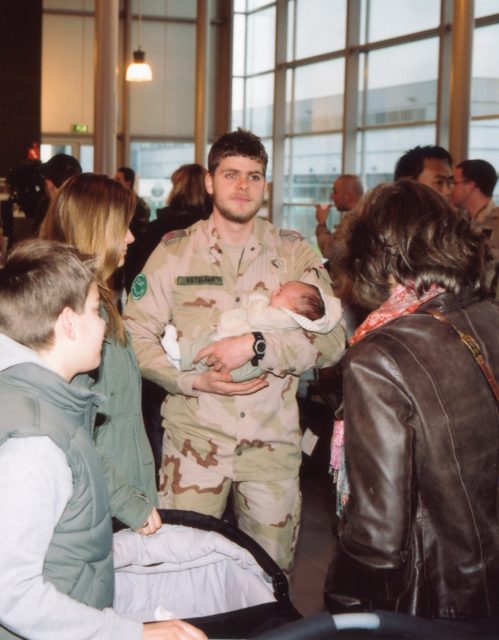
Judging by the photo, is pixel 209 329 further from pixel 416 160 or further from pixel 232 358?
pixel 416 160

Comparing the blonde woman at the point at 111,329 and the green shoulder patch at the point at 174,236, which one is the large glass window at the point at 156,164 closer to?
the green shoulder patch at the point at 174,236

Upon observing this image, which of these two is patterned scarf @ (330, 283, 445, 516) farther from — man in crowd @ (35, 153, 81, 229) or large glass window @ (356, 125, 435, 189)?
large glass window @ (356, 125, 435, 189)

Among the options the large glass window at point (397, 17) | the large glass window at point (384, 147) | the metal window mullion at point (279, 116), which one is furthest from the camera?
the metal window mullion at point (279, 116)

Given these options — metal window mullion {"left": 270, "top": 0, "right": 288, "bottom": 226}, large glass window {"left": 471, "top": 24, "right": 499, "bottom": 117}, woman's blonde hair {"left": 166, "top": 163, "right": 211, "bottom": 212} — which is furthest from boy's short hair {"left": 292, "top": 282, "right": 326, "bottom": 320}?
metal window mullion {"left": 270, "top": 0, "right": 288, "bottom": 226}

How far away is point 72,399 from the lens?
1.54 meters

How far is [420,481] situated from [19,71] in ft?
37.7

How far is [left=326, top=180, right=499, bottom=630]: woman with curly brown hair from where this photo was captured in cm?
167

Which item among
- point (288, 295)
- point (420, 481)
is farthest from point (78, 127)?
point (420, 481)

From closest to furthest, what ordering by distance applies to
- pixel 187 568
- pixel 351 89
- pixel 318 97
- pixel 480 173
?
1. pixel 187 568
2. pixel 480 173
3. pixel 351 89
4. pixel 318 97

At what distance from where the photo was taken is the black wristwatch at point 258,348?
2596 mm

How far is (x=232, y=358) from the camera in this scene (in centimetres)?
258

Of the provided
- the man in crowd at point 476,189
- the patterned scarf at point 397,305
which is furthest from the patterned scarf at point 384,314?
the man in crowd at point 476,189

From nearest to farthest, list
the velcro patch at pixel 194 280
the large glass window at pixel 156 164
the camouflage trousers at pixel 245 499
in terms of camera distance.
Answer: the camouflage trousers at pixel 245 499 → the velcro patch at pixel 194 280 → the large glass window at pixel 156 164

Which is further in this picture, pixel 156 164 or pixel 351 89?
pixel 156 164
